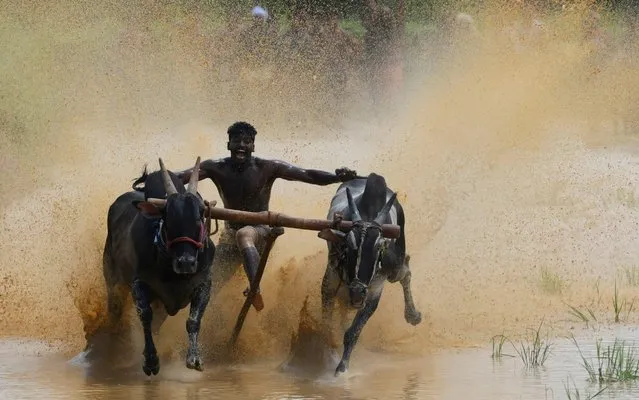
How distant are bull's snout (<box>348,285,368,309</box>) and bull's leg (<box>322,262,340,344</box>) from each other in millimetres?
518

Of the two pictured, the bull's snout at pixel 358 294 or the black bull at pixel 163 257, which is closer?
the black bull at pixel 163 257

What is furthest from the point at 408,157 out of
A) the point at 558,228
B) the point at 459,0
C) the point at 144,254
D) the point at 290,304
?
the point at 459,0

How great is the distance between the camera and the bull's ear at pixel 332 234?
9672 mm

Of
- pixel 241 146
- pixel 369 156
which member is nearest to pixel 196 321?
pixel 241 146

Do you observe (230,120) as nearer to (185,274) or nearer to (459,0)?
(459,0)

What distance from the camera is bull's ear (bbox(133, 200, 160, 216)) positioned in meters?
9.06

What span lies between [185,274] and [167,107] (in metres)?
11.9

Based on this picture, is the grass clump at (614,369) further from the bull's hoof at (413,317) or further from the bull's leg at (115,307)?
the bull's leg at (115,307)

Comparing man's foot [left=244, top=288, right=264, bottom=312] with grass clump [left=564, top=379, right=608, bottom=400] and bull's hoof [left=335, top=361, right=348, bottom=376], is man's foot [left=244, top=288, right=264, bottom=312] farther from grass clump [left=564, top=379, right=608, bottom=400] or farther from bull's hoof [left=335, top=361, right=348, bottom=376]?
grass clump [left=564, top=379, right=608, bottom=400]

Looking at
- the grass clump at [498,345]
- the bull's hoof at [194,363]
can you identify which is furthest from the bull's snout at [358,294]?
the grass clump at [498,345]

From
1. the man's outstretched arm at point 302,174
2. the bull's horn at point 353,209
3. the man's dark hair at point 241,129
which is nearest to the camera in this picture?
the bull's horn at point 353,209

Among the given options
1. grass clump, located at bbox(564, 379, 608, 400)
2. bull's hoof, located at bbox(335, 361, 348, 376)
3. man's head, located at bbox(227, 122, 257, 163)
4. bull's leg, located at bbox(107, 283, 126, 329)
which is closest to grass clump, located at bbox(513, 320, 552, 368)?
grass clump, located at bbox(564, 379, 608, 400)

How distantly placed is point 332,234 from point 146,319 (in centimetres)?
123

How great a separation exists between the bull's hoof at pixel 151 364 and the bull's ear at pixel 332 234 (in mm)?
1228
